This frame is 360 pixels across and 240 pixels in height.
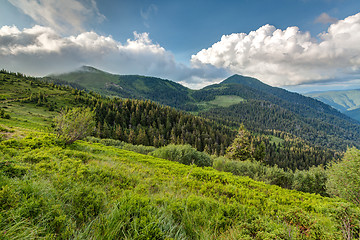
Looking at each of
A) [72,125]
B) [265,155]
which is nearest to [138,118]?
[265,155]

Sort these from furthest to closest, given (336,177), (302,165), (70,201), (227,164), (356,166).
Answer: (302,165) < (227,164) < (336,177) < (356,166) < (70,201)

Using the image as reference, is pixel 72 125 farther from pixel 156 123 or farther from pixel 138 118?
pixel 156 123

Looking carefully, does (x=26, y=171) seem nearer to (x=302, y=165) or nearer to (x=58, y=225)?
(x=58, y=225)

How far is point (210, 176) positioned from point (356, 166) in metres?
19.4

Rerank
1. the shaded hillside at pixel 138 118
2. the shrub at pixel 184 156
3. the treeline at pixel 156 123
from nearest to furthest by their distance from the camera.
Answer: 1. the shrub at pixel 184 156
2. the shaded hillside at pixel 138 118
3. the treeline at pixel 156 123

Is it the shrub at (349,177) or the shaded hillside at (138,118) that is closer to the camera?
the shrub at (349,177)

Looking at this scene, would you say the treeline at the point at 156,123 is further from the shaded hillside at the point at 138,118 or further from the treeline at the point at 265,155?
the treeline at the point at 265,155

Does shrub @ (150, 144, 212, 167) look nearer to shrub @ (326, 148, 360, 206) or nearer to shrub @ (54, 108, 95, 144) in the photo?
shrub @ (54, 108, 95, 144)

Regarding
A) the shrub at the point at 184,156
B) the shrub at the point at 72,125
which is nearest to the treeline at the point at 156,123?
the shrub at the point at 184,156

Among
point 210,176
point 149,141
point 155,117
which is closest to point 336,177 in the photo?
point 210,176

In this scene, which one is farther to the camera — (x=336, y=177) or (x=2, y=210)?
(x=336, y=177)

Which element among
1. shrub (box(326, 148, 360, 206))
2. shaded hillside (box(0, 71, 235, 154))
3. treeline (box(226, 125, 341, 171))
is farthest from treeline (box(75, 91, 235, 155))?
shrub (box(326, 148, 360, 206))

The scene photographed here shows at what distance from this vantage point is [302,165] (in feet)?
432

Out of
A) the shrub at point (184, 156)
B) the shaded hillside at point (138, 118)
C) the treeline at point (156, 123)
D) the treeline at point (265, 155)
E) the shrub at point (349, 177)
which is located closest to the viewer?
the shrub at point (349, 177)
